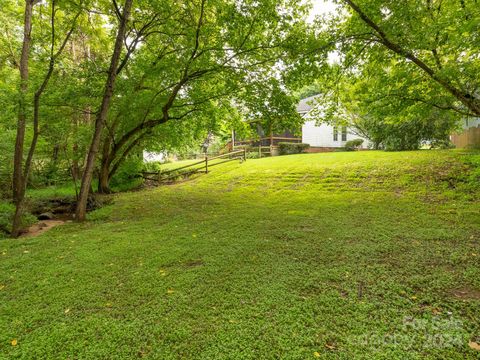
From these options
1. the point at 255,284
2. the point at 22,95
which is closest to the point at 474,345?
the point at 255,284

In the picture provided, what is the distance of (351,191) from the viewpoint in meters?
9.06

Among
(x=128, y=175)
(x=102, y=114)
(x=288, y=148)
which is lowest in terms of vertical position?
(x=128, y=175)

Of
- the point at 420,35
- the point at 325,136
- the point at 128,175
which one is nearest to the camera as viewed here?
the point at 420,35

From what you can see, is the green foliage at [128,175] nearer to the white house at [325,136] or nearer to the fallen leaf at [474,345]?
the fallen leaf at [474,345]

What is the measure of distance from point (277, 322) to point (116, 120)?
10.2 meters

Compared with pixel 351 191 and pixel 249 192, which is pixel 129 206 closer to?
pixel 249 192

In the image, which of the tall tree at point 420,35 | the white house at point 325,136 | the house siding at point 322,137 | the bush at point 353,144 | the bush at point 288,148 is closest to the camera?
the tall tree at point 420,35

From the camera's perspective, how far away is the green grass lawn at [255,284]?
243cm

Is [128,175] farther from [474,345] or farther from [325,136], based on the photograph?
[325,136]

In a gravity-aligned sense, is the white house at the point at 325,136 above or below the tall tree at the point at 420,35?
below

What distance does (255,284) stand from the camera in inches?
136

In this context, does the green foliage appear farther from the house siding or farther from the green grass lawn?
the house siding

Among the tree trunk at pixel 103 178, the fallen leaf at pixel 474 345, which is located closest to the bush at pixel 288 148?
the tree trunk at pixel 103 178

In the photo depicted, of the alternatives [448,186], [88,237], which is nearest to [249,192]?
[88,237]
